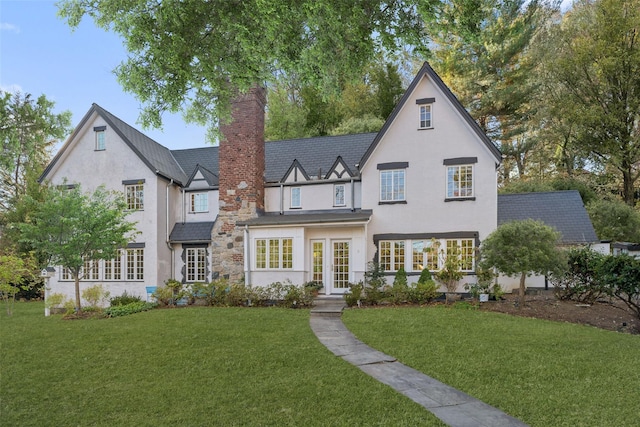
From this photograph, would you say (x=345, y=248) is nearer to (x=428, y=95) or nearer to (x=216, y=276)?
(x=216, y=276)

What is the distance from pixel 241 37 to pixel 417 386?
626 centimetres

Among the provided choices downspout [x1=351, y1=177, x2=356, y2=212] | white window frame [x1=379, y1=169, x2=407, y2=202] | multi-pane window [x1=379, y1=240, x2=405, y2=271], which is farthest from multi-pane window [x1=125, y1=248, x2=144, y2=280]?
white window frame [x1=379, y1=169, x2=407, y2=202]

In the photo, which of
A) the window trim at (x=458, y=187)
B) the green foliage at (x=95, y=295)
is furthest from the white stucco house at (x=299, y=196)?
the green foliage at (x=95, y=295)

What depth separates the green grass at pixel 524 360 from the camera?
517 cm

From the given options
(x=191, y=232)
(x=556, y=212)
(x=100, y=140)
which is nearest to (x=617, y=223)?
(x=556, y=212)

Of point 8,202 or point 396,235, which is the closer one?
point 396,235

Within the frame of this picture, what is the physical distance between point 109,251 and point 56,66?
26.9 ft

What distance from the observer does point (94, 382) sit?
21.1 feet

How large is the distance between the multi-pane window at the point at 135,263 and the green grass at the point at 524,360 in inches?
425

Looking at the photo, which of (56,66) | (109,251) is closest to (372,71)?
(109,251)

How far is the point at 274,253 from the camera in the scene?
16.0 meters

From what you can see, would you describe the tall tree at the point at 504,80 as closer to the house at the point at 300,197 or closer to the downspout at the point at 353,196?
the house at the point at 300,197

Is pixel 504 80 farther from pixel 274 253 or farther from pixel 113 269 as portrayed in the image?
pixel 113 269

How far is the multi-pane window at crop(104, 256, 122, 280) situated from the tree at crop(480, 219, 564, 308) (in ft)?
50.8
